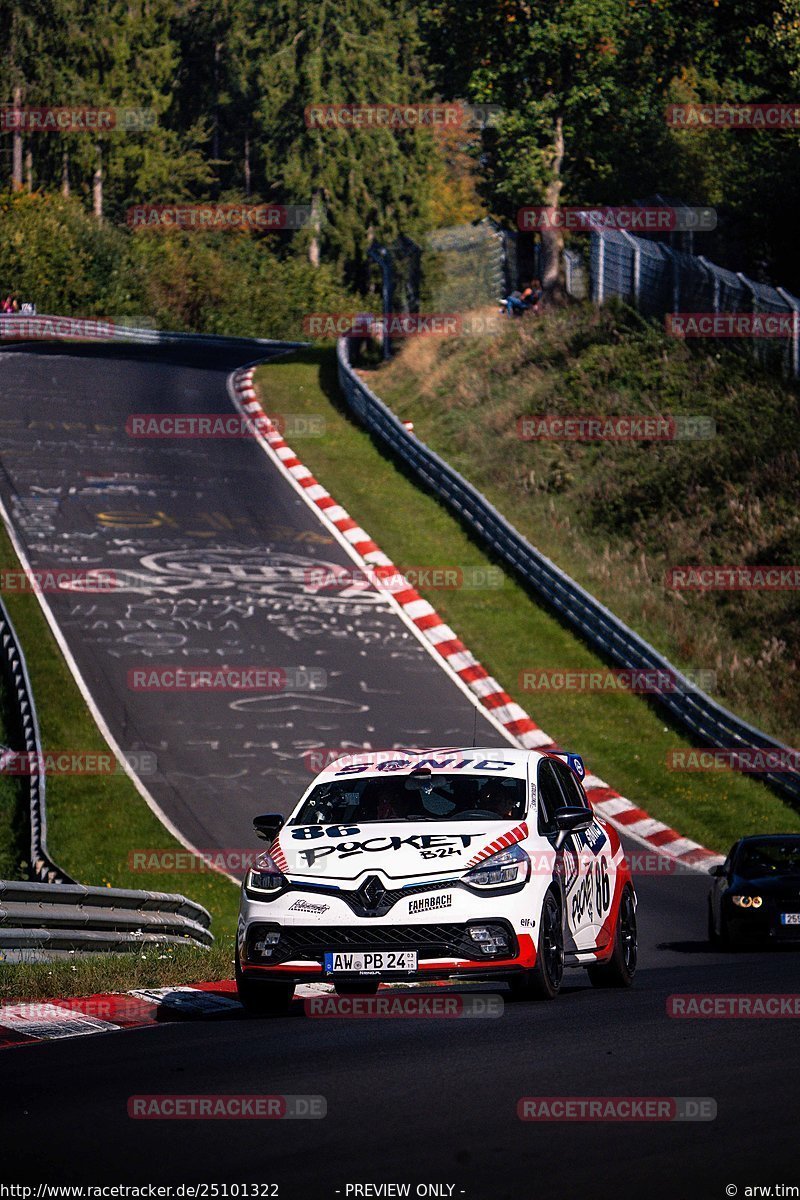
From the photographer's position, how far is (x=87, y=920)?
13.4 meters

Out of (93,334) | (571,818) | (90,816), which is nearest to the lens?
(571,818)

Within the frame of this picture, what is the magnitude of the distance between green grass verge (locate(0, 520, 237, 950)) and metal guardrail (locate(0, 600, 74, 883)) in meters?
0.30

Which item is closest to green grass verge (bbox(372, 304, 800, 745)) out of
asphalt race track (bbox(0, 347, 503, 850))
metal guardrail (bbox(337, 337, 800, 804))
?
metal guardrail (bbox(337, 337, 800, 804))

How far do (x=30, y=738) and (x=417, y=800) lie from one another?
13331mm

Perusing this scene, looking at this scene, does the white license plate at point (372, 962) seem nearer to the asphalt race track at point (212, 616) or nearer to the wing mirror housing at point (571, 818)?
the wing mirror housing at point (571, 818)

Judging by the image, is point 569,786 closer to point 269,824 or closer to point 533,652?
point 269,824

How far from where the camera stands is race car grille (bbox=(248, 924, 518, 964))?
10289mm

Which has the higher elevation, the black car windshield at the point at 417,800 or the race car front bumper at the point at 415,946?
the black car windshield at the point at 417,800

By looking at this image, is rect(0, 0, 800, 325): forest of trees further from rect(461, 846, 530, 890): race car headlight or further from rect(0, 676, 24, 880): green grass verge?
rect(461, 846, 530, 890): race car headlight

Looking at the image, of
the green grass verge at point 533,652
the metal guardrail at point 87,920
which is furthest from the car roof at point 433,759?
the green grass verge at point 533,652

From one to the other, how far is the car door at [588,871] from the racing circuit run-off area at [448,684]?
0.07 metres

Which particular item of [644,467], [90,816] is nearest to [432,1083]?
[90,816]

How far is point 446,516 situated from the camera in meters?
35.5

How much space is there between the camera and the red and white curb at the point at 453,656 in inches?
912
